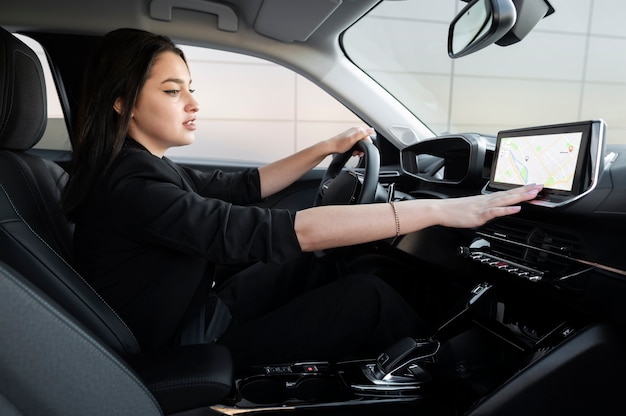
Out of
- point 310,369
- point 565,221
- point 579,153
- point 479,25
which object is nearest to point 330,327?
point 310,369

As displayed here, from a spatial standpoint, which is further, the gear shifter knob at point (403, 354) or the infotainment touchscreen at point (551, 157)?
the gear shifter knob at point (403, 354)

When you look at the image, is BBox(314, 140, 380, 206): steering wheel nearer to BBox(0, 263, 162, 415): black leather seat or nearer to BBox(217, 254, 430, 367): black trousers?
BBox(217, 254, 430, 367): black trousers

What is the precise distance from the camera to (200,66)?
4.09 m

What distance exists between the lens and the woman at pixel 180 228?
3.16ft

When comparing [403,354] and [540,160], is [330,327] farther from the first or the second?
[540,160]

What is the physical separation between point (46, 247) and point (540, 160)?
1.08 metres

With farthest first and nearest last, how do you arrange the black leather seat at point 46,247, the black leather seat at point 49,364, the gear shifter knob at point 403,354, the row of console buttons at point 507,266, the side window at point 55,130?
the side window at point 55,130 < the gear shifter knob at point 403,354 < the row of console buttons at point 507,266 < the black leather seat at point 46,247 < the black leather seat at point 49,364

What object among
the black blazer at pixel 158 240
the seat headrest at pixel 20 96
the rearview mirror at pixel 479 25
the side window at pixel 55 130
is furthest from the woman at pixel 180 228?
the side window at pixel 55 130

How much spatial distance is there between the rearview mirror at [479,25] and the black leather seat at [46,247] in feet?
3.09

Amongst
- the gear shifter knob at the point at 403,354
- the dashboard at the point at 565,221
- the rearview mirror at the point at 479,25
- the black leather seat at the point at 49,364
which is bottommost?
the gear shifter knob at the point at 403,354

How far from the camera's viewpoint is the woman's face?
118cm

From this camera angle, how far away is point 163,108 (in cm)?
119

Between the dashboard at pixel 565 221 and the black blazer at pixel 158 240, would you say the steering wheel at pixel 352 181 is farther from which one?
the black blazer at pixel 158 240

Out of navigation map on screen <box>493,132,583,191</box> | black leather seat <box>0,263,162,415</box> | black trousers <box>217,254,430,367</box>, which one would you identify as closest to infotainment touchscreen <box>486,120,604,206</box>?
navigation map on screen <box>493,132,583,191</box>
